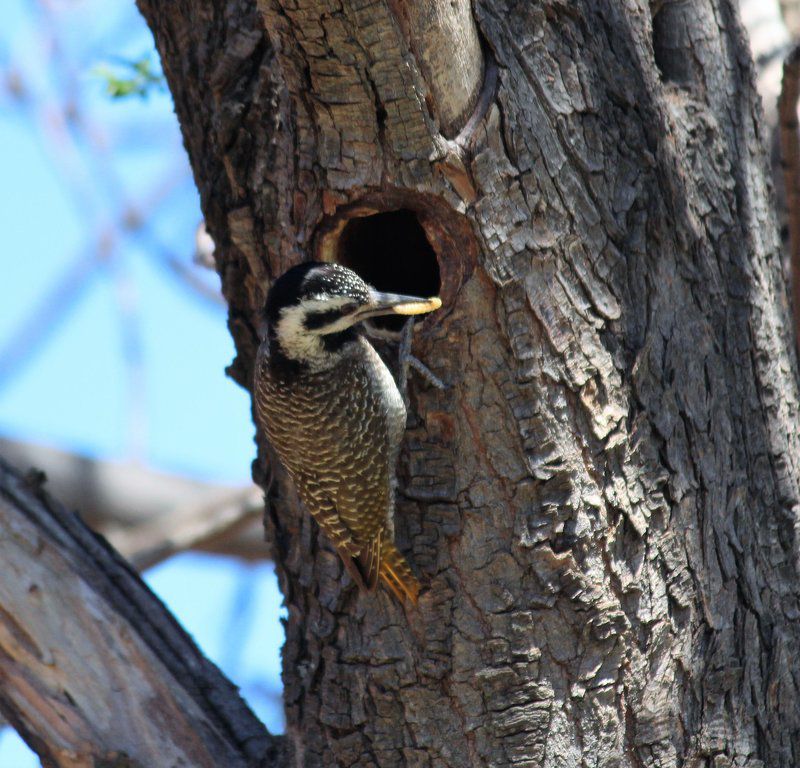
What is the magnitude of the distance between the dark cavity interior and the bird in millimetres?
329

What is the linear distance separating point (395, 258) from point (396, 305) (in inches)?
46.1

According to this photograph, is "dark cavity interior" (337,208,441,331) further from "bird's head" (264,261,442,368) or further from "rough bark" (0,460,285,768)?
"rough bark" (0,460,285,768)

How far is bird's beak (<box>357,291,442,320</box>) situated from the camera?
3.38 m

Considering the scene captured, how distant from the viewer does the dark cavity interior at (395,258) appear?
13.8 feet

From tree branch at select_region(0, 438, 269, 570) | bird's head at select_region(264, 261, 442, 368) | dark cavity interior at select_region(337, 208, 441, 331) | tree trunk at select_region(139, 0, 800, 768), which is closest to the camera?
tree trunk at select_region(139, 0, 800, 768)

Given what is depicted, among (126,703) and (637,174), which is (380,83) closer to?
(637,174)

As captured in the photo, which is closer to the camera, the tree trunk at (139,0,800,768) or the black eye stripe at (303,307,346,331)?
the tree trunk at (139,0,800,768)

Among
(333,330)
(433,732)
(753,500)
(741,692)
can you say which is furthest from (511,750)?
(333,330)

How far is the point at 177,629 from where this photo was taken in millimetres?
3920

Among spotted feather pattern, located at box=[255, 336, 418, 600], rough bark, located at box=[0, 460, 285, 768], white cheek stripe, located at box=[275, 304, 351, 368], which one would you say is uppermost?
white cheek stripe, located at box=[275, 304, 351, 368]

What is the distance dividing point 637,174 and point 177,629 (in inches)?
90.4

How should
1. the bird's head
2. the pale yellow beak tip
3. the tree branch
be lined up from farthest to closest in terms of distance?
1. the tree branch
2. the bird's head
3. the pale yellow beak tip

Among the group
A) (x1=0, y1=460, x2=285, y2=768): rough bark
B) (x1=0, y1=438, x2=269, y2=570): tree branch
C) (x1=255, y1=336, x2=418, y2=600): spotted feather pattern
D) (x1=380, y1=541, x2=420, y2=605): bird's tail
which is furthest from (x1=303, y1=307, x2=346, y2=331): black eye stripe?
(x1=0, y1=438, x2=269, y2=570): tree branch

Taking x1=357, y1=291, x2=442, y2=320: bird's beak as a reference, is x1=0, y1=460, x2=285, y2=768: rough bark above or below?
below
